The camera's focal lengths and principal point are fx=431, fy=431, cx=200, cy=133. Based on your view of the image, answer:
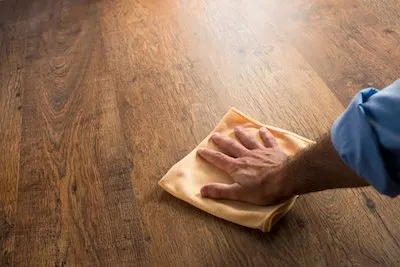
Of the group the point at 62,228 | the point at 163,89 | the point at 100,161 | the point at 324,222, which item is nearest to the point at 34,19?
the point at 163,89

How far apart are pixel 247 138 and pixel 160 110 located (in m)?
0.30

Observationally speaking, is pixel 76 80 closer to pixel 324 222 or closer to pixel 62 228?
pixel 62 228

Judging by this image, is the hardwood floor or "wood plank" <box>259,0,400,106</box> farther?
"wood plank" <box>259,0,400,106</box>

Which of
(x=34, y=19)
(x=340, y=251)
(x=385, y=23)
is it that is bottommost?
(x=340, y=251)

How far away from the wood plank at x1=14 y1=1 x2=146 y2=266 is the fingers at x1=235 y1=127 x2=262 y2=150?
0.27 metres

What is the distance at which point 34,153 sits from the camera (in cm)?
112

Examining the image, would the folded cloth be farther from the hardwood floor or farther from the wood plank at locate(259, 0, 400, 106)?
the wood plank at locate(259, 0, 400, 106)

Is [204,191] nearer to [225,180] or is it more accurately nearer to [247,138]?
[225,180]

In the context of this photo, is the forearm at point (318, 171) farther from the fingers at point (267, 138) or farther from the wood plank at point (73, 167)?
the wood plank at point (73, 167)

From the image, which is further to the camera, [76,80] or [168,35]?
[168,35]

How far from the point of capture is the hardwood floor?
2.85 ft

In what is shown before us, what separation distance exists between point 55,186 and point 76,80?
424 mm

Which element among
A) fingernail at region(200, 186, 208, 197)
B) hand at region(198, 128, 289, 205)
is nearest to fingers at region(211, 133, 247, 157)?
hand at region(198, 128, 289, 205)

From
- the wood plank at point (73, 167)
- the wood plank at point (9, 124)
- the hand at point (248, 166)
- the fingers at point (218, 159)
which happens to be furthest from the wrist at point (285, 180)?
the wood plank at point (9, 124)
